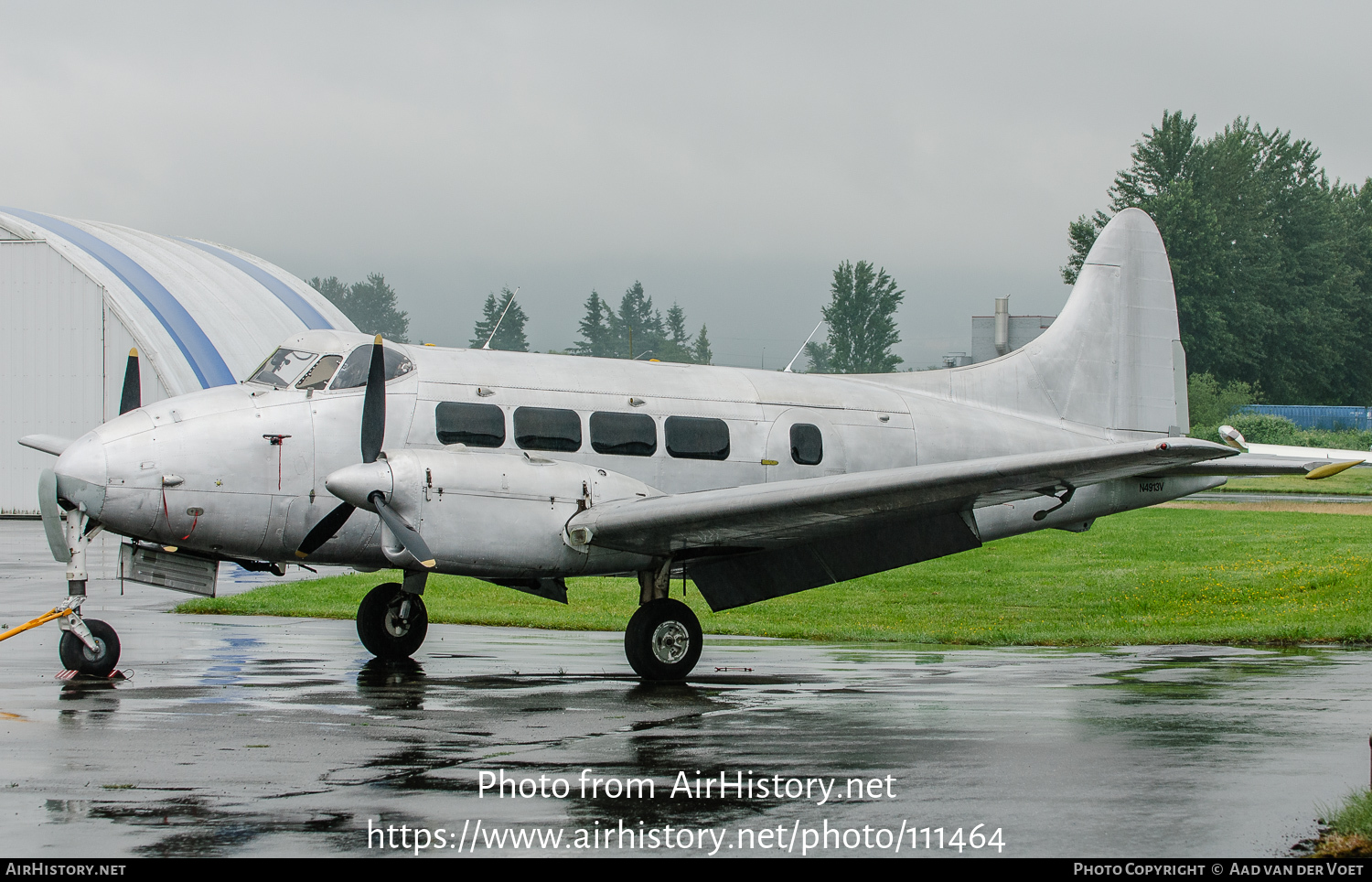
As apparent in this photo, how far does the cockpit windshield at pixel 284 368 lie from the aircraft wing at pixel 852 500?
366cm

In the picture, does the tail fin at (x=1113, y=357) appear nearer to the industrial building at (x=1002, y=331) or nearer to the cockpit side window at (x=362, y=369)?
the cockpit side window at (x=362, y=369)

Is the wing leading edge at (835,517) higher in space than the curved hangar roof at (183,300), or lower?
lower

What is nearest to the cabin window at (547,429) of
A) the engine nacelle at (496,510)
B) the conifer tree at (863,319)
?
the engine nacelle at (496,510)

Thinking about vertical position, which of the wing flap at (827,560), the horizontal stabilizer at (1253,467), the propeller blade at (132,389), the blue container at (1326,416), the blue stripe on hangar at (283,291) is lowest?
the wing flap at (827,560)

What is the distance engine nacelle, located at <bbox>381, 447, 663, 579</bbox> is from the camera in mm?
12578

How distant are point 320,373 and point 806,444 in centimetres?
575

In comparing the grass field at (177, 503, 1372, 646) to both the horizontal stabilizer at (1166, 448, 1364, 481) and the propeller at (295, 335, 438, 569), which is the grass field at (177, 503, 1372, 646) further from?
the propeller at (295, 335, 438, 569)

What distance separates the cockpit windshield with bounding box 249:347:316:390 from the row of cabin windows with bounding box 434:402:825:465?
1.65 meters

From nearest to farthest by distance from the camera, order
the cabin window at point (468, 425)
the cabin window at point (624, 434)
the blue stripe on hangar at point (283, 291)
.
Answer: the cabin window at point (468, 425) < the cabin window at point (624, 434) < the blue stripe on hangar at point (283, 291)

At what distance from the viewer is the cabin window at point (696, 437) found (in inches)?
582

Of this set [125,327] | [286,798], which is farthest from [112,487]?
[125,327]

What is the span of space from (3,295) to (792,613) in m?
32.3

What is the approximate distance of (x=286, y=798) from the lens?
780 centimetres

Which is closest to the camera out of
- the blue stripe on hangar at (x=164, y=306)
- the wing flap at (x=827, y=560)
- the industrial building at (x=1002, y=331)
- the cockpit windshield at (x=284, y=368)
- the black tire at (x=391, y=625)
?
the wing flap at (x=827, y=560)
